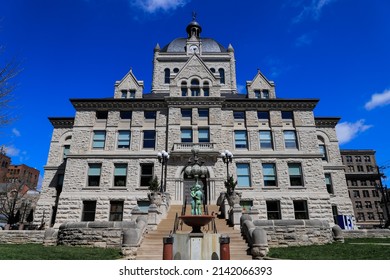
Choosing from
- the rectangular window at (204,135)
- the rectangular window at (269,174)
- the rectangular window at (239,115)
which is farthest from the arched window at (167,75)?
the rectangular window at (269,174)

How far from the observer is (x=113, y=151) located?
2512 centimetres

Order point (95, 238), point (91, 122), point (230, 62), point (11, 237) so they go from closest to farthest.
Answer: point (95, 238) < point (11, 237) < point (91, 122) < point (230, 62)

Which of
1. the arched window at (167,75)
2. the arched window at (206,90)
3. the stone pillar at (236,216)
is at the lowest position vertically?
the stone pillar at (236,216)

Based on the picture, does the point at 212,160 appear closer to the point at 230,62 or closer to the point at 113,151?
the point at 113,151

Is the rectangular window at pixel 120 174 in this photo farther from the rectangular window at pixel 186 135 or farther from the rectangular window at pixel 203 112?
the rectangular window at pixel 203 112

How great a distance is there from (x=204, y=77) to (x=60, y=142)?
17.6m

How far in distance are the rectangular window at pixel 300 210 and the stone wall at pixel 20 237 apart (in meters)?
20.1

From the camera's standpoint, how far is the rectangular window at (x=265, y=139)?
25.7 meters

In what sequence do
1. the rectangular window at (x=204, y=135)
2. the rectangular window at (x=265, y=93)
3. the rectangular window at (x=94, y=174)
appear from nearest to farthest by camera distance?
the rectangular window at (x=94, y=174) → the rectangular window at (x=204, y=135) → the rectangular window at (x=265, y=93)

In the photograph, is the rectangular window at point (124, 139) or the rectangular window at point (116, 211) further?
the rectangular window at point (124, 139)

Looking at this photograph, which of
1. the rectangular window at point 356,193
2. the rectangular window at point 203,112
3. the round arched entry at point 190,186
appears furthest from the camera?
the rectangular window at point 356,193

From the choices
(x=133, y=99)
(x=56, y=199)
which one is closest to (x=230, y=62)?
(x=133, y=99)

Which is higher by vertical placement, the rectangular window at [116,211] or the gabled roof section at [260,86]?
the gabled roof section at [260,86]

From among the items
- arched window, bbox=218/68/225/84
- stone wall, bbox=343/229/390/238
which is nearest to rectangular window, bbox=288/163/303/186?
stone wall, bbox=343/229/390/238
